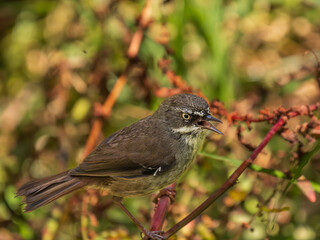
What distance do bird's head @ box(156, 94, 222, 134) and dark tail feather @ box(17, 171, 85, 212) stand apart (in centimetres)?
93

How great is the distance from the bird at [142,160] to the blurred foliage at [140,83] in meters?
0.40

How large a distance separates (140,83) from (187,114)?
142 centimetres

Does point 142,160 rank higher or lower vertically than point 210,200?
lower

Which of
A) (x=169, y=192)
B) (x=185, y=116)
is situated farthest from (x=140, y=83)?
(x=169, y=192)

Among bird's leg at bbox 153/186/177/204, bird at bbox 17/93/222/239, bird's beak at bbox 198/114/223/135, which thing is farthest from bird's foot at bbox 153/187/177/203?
bird's beak at bbox 198/114/223/135

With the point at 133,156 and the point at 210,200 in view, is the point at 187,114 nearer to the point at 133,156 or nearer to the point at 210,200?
the point at 133,156

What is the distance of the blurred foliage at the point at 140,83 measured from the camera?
481cm

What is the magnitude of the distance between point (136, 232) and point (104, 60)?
201 centimetres

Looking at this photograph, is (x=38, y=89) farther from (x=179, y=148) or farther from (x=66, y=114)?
(x=179, y=148)

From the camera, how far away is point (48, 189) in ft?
13.5

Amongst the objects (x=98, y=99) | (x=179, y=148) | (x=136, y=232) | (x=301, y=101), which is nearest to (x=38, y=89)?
(x=98, y=99)

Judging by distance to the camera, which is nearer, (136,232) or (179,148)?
(179,148)

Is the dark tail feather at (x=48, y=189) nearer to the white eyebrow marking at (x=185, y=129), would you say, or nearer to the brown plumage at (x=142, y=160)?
the brown plumage at (x=142, y=160)

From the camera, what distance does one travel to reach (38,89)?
6195 millimetres
